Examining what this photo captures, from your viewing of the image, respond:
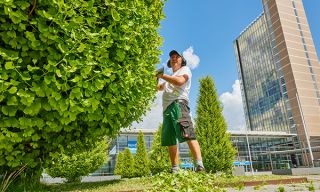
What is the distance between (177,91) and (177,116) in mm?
508

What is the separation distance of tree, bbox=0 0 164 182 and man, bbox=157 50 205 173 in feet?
3.22

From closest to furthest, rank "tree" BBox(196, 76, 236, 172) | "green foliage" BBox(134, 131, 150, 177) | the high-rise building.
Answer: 1. "tree" BBox(196, 76, 236, 172)
2. "green foliage" BBox(134, 131, 150, 177)
3. the high-rise building

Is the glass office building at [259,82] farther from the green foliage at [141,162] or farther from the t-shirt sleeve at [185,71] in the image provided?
the t-shirt sleeve at [185,71]

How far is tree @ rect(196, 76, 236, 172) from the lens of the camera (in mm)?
17141

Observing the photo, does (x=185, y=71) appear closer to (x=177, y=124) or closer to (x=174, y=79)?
(x=174, y=79)

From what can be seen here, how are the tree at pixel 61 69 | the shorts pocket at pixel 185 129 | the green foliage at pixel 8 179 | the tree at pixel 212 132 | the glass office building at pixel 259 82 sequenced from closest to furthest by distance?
1. the tree at pixel 61 69
2. the green foliage at pixel 8 179
3. the shorts pocket at pixel 185 129
4. the tree at pixel 212 132
5. the glass office building at pixel 259 82

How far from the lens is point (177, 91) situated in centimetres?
516

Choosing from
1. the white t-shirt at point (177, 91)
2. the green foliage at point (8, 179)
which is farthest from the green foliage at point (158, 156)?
the green foliage at point (8, 179)

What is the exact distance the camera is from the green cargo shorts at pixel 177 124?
4711 mm

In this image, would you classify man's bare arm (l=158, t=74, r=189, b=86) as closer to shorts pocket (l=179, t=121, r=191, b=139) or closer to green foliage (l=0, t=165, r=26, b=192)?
shorts pocket (l=179, t=121, r=191, b=139)

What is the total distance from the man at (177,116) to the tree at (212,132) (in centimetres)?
1266

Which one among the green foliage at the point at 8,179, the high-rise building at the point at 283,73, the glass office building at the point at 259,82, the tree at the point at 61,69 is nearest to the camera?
the tree at the point at 61,69

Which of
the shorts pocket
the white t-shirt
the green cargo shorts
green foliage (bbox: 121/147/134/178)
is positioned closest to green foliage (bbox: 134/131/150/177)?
green foliage (bbox: 121/147/134/178)

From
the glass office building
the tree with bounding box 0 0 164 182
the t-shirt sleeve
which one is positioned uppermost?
the glass office building
